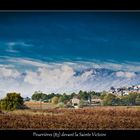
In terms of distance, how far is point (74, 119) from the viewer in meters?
6.73

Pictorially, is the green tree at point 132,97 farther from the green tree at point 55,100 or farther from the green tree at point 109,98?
the green tree at point 55,100

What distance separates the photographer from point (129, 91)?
6801mm

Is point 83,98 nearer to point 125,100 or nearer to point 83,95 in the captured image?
point 83,95

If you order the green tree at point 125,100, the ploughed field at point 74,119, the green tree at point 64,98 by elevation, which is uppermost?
the green tree at point 64,98

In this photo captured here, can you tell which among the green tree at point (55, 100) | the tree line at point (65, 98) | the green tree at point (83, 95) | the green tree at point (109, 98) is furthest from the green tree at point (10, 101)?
the green tree at point (109, 98)

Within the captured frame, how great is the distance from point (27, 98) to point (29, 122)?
0.18m

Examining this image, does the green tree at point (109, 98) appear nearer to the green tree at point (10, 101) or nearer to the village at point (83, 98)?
the village at point (83, 98)

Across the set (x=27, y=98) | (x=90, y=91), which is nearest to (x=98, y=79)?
(x=90, y=91)

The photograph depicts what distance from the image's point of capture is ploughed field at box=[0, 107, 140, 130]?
6715 millimetres

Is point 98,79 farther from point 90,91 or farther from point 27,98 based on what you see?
point 27,98

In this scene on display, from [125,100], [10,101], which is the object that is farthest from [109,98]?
[10,101]

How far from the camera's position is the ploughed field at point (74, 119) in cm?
671

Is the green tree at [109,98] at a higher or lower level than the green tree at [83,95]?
lower
